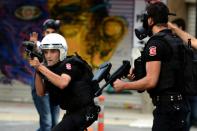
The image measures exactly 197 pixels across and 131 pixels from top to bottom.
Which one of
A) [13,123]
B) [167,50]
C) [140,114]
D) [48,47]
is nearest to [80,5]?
[140,114]

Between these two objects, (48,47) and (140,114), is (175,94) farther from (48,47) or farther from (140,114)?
(140,114)

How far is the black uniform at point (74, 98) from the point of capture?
641 centimetres

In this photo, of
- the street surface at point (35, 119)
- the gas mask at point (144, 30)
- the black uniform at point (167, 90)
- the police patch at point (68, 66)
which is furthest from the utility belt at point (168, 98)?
the street surface at point (35, 119)

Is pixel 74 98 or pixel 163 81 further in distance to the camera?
pixel 74 98

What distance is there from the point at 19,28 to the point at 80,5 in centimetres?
167

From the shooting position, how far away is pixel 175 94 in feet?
18.8

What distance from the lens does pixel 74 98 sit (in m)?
6.41

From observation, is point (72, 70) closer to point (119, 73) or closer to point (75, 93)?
point (75, 93)

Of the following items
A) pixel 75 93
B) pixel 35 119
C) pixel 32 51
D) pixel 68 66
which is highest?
pixel 32 51

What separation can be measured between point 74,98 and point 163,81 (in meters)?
1.11

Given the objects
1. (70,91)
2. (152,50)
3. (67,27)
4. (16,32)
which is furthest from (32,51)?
(16,32)

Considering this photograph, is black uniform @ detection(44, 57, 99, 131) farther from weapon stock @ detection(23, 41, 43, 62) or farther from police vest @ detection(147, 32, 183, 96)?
police vest @ detection(147, 32, 183, 96)

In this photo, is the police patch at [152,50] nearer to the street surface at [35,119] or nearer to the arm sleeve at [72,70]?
the arm sleeve at [72,70]

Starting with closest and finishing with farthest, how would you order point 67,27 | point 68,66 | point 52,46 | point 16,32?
point 68,66 < point 52,46 < point 67,27 < point 16,32
